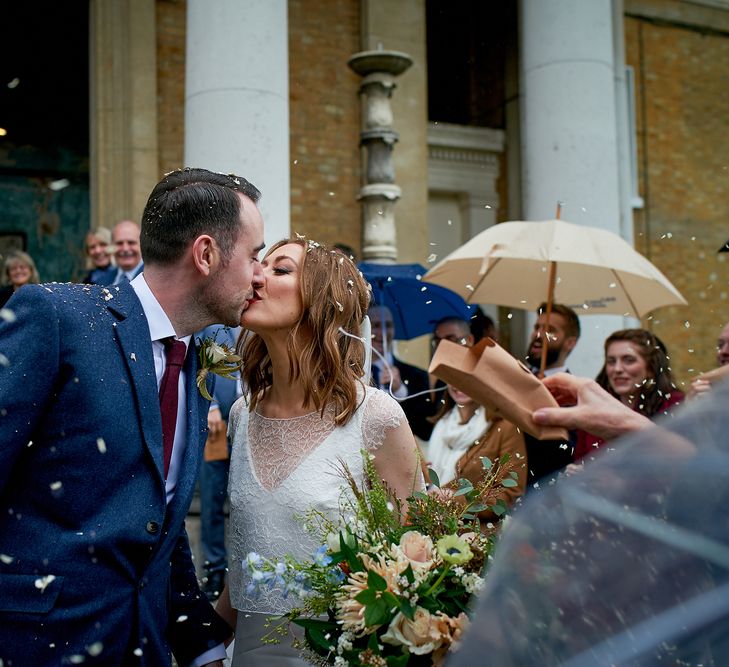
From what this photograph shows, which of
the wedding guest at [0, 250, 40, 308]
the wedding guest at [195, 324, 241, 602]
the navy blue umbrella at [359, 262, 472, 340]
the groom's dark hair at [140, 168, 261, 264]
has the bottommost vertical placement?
the wedding guest at [195, 324, 241, 602]

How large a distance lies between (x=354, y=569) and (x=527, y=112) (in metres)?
8.88

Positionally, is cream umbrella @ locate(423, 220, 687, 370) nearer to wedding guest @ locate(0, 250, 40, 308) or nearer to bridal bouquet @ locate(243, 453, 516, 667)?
wedding guest @ locate(0, 250, 40, 308)

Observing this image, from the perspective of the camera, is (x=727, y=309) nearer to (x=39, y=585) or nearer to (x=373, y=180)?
(x=373, y=180)

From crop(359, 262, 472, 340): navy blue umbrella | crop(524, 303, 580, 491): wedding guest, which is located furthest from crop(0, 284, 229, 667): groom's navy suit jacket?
crop(359, 262, 472, 340): navy blue umbrella

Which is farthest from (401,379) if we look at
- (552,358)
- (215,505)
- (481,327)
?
(215,505)

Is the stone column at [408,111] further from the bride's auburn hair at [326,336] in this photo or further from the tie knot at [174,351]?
the tie knot at [174,351]

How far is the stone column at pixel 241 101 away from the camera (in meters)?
7.79

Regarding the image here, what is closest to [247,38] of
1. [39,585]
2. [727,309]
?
[39,585]

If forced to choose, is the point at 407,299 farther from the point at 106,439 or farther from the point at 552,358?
the point at 106,439

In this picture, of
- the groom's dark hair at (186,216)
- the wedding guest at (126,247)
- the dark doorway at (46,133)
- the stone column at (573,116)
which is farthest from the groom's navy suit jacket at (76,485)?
the dark doorway at (46,133)

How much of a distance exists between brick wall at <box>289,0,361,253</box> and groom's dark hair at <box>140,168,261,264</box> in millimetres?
9551

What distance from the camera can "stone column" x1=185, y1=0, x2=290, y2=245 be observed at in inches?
307

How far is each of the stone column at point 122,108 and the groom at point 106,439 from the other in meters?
8.77

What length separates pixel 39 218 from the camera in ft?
51.8
